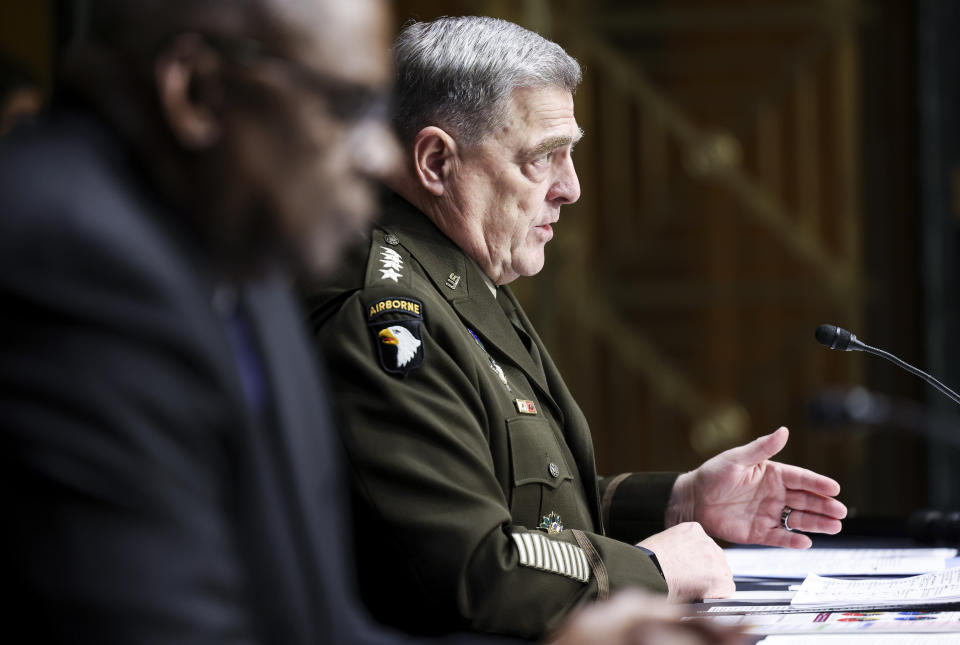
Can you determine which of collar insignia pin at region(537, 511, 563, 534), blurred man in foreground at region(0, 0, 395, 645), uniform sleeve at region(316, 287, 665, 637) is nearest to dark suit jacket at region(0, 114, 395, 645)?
blurred man in foreground at region(0, 0, 395, 645)

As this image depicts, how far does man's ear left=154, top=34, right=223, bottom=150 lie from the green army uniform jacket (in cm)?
60

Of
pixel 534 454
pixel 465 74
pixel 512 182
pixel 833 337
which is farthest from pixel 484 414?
pixel 833 337

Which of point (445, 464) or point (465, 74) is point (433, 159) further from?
point (445, 464)

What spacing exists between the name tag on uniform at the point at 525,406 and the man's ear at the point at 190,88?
83 cm

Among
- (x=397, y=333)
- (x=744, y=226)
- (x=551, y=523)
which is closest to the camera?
(x=397, y=333)

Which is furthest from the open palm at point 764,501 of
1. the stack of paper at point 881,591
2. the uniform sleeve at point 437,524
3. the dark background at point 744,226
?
the dark background at point 744,226

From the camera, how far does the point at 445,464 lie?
4.43ft

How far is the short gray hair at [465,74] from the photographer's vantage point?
1.67 m

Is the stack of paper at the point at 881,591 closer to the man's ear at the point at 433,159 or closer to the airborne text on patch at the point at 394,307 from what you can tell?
the airborne text on patch at the point at 394,307

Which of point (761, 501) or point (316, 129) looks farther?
point (761, 501)

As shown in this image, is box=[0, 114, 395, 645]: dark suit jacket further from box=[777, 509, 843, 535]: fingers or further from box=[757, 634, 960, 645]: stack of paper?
box=[777, 509, 843, 535]: fingers

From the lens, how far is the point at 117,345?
73 centimetres

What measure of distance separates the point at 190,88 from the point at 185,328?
0.18m

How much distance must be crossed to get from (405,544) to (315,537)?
1.61 ft
